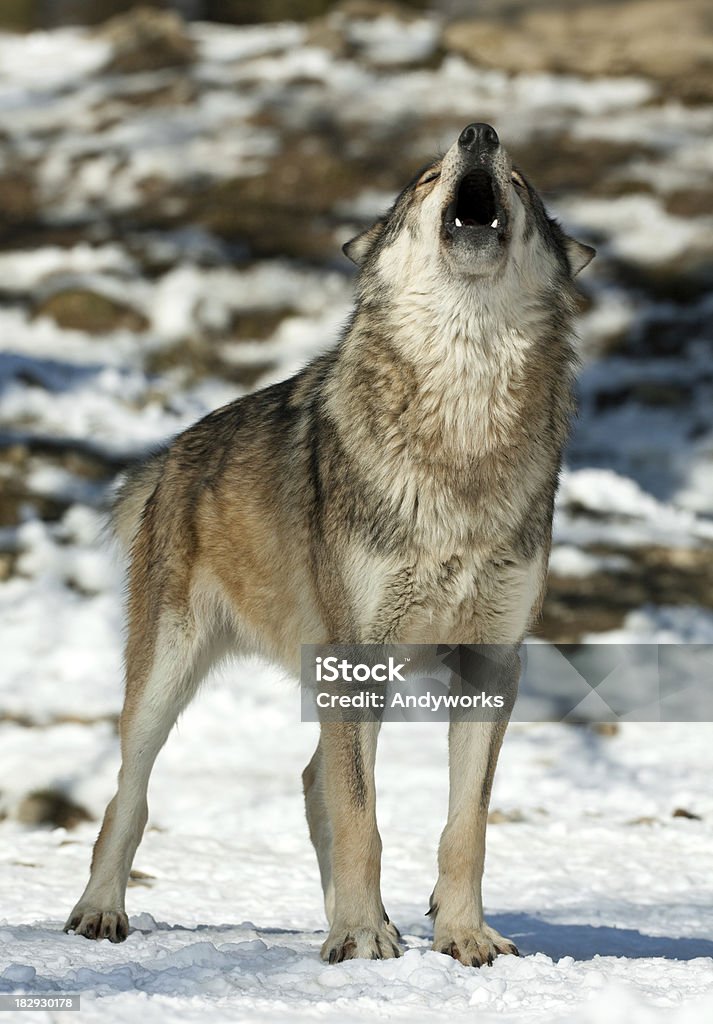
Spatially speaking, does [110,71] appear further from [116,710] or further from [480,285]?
[480,285]

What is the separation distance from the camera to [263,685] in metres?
7.12

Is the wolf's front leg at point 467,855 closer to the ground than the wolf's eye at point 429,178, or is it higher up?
closer to the ground

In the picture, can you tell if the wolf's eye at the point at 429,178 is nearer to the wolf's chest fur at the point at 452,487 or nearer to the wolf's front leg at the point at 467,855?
the wolf's chest fur at the point at 452,487

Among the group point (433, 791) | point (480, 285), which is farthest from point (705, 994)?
point (433, 791)

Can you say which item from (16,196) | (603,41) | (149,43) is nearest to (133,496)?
(16,196)

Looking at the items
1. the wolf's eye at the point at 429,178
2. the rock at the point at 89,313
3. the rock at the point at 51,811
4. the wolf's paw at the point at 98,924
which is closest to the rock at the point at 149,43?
the rock at the point at 89,313

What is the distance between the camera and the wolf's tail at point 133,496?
16.6ft

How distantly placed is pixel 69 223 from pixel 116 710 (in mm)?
8282

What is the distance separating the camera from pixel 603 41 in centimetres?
1612

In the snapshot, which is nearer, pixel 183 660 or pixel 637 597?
pixel 183 660

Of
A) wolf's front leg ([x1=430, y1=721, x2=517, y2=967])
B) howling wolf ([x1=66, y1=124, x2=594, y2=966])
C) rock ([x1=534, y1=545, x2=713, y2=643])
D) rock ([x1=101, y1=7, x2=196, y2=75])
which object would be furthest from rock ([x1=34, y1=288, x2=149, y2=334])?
wolf's front leg ([x1=430, y1=721, x2=517, y2=967])

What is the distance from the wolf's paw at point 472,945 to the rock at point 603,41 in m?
13.5

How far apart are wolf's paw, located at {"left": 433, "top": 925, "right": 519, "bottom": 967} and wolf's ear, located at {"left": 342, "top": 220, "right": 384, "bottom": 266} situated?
1962 millimetres

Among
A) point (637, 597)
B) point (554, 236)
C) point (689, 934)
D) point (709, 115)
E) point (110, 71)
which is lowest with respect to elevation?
point (689, 934)
